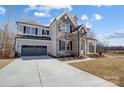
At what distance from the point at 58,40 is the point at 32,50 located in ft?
12.7

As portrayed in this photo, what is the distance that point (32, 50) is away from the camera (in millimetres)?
20344


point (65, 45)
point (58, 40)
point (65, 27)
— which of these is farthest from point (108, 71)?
point (65, 27)

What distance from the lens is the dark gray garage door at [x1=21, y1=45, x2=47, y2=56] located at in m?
19.7

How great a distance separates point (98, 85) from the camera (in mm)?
6020

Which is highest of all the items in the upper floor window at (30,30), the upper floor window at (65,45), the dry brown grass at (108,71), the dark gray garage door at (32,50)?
the upper floor window at (30,30)

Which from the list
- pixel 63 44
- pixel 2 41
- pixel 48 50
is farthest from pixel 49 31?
pixel 2 41

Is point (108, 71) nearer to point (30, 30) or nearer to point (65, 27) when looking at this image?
point (65, 27)

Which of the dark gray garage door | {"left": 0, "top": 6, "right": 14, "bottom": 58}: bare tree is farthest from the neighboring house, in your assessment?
{"left": 0, "top": 6, "right": 14, "bottom": 58}: bare tree

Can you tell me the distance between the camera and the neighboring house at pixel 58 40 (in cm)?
1880

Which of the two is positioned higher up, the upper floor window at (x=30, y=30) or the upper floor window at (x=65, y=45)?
the upper floor window at (x=30, y=30)

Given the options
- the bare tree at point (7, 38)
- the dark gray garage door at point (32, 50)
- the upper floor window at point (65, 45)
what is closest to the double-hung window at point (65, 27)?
the upper floor window at point (65, 45)

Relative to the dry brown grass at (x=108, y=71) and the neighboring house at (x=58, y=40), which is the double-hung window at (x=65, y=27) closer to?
the neighboring house at (x=58, y=40)
